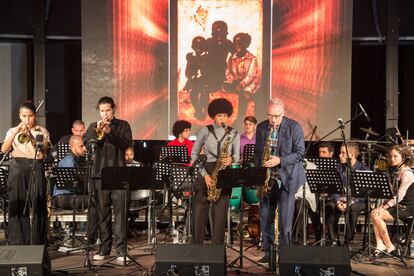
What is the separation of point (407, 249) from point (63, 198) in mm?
4793

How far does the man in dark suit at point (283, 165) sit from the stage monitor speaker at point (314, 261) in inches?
45.4

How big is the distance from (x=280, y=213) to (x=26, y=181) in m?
2.88

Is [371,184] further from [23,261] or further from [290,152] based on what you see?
[23,261]

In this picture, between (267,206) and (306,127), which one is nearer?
(267,206)

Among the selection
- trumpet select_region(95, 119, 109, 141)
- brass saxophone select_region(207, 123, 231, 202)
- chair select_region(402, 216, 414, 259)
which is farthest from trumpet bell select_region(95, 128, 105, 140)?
chair select_region(402, 216, 414, 259)

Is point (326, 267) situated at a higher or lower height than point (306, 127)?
lower

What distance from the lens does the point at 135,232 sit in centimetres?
1072

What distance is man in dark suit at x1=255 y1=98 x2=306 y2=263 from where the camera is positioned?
7484 millimetres

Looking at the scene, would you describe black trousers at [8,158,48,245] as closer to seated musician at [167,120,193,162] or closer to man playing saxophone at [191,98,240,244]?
man playing saxophone at [191,98,240,244]

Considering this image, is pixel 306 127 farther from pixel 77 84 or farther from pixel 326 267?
pixel 326 267

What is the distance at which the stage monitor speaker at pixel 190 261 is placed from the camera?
6.30m

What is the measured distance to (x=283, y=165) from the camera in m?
7.43

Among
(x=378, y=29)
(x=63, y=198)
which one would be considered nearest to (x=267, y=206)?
(x=63, y=198)

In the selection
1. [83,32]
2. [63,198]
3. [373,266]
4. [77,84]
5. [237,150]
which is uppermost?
[83,32]
